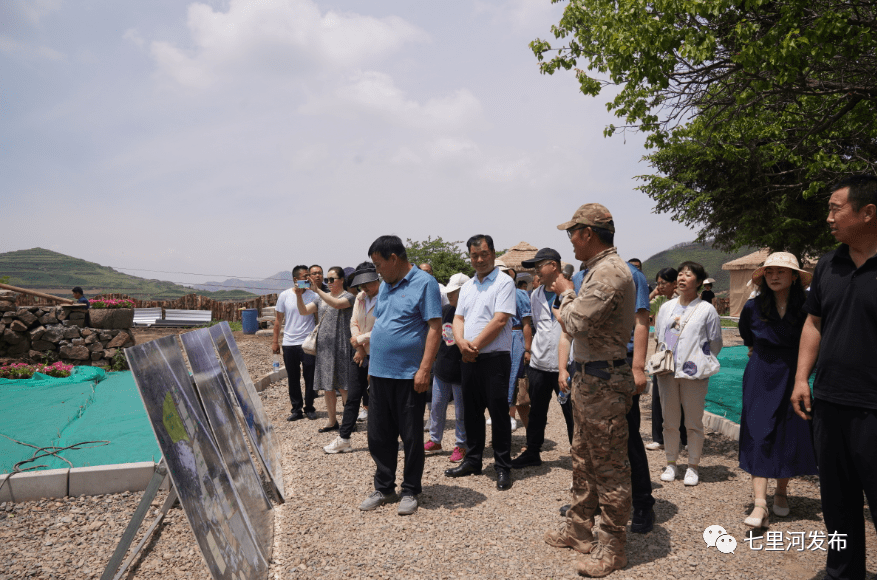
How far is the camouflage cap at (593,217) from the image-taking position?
2.95 m

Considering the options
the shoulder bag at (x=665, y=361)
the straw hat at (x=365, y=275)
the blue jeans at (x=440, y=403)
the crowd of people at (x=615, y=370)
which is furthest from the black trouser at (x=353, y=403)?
the shoulder bag at (x=665, y=361)

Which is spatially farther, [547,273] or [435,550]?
[547,273]

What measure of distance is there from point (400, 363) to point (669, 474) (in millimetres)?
2613

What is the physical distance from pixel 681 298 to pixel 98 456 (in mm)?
5959

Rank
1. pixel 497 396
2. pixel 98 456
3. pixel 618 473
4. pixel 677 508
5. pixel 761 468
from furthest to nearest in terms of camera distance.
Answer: pixel 98 456 < pixel 497 396 < pixel 677 508 < pixel 761 468 < pixel 618 473

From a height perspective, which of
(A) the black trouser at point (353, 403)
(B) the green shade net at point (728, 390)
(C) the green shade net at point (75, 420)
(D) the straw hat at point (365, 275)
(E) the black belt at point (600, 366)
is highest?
(D) the straw hat at point (365, 275)

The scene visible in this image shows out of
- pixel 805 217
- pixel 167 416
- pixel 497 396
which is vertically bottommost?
pixel 497 396

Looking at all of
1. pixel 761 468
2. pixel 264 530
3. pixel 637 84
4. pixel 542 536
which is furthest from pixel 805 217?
pixel 264 530

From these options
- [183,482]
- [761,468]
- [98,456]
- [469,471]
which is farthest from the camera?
[98,456]

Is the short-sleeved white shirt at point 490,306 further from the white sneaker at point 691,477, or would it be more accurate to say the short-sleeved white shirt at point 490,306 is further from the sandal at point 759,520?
the sandal at point 759,520

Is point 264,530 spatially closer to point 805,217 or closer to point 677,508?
point 677,508

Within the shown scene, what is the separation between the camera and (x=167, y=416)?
8.04 feet

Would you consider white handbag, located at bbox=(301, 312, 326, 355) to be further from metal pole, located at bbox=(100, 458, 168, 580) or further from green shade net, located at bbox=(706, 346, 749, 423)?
green shade net, located at bbox=(706, 346, 749, 423)

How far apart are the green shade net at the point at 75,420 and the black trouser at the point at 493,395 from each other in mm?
2838
